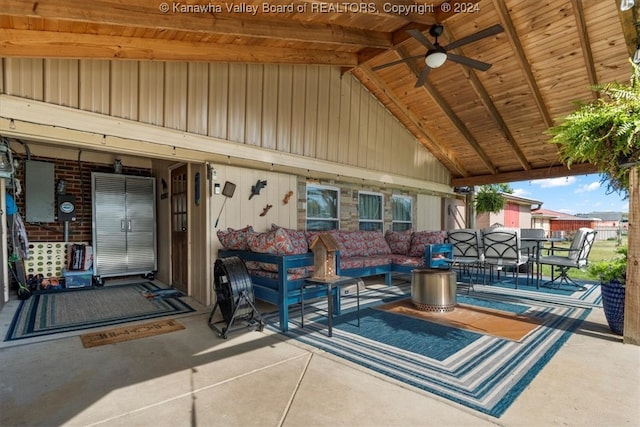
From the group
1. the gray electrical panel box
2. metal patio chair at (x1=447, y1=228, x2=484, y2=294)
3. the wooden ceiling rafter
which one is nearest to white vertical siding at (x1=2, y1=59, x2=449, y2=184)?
the wooden ceiling rafter

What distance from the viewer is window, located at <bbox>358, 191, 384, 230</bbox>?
7.13m

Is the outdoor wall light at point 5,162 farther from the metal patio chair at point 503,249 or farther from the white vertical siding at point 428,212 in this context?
the white vertical siding at point 428,212

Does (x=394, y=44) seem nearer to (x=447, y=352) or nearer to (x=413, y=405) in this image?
(x=447, y=352)

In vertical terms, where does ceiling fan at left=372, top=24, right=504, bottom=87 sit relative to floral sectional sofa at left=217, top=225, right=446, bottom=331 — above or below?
Result: above

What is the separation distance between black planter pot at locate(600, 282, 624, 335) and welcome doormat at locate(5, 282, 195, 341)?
15.9 feet

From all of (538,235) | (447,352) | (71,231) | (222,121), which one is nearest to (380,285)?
(447,352)

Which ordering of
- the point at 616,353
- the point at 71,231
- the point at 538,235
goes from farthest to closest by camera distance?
the point at 538,235 → the point at 71,231 → the point at 616,353

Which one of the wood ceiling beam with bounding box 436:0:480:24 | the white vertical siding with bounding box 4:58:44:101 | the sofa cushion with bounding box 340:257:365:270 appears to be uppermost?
the wood ceiling beam with bounding box 436:0:480:24

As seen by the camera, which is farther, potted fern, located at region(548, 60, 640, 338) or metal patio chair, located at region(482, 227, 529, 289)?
metal patio chair, located at region(482, 227, 529, 289)

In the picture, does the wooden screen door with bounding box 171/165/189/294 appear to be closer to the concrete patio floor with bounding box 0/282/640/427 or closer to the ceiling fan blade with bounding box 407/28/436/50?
the concrete patio floor with bounding box 0/282/640/427

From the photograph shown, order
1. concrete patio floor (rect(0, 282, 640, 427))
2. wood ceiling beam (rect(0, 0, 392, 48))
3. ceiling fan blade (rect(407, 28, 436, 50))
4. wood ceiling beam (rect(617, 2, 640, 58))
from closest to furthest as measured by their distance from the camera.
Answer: concrete patio floor (rect(0, 282, 640, 427))
wood ceiling beam (rect(0, 0, 392, 48))
ceiling fan blade (rect(407, 28, 436, 50))
wood ceiling beam (rect(617, 2, 640, 58))

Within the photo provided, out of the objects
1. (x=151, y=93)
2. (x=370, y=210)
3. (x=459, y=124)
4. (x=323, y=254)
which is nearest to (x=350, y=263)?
(x=323, y=254)

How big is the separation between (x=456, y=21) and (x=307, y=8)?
260 cm

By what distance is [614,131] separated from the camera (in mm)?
2939
